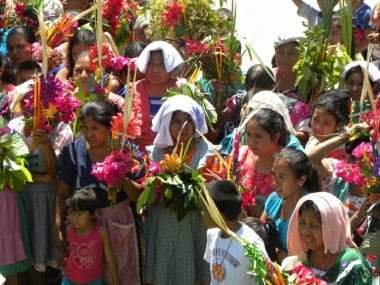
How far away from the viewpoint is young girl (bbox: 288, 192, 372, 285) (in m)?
4.71

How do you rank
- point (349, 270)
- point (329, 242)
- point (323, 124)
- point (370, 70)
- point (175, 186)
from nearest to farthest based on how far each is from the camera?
point (349, 270) → point (329, 242) → point (175, 186) → point (323, 124) → point (370, 70)

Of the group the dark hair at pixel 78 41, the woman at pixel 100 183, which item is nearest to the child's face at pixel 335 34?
the dark hair at pixel 78 41

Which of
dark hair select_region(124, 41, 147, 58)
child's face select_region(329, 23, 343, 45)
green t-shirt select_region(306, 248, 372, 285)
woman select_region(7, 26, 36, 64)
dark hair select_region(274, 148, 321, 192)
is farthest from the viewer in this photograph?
woman select_region(7, 26, 36, 64)

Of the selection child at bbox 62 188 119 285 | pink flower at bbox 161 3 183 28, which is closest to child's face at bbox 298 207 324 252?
child at bbox 62 188 119 285

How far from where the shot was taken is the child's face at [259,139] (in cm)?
597

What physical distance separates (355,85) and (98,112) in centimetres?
173

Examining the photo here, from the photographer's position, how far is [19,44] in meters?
7.94

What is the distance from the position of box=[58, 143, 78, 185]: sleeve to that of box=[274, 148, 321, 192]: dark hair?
143 cm

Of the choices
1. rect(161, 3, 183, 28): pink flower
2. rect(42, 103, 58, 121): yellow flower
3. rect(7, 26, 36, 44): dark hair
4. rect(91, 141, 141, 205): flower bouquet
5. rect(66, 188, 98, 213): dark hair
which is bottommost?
rect(66, 188, 98, 213): dark hair

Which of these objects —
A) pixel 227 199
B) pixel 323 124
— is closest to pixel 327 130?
pixel 323 124

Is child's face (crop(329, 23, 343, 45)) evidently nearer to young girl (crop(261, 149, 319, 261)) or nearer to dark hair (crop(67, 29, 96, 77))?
dark hair (crop(67, 29, 96, 77))

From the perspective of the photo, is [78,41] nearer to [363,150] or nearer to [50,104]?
[50,104]

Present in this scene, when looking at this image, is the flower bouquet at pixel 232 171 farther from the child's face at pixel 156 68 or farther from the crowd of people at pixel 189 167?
the child's face at pixel 156 68

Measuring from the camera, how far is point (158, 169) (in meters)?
5.84
